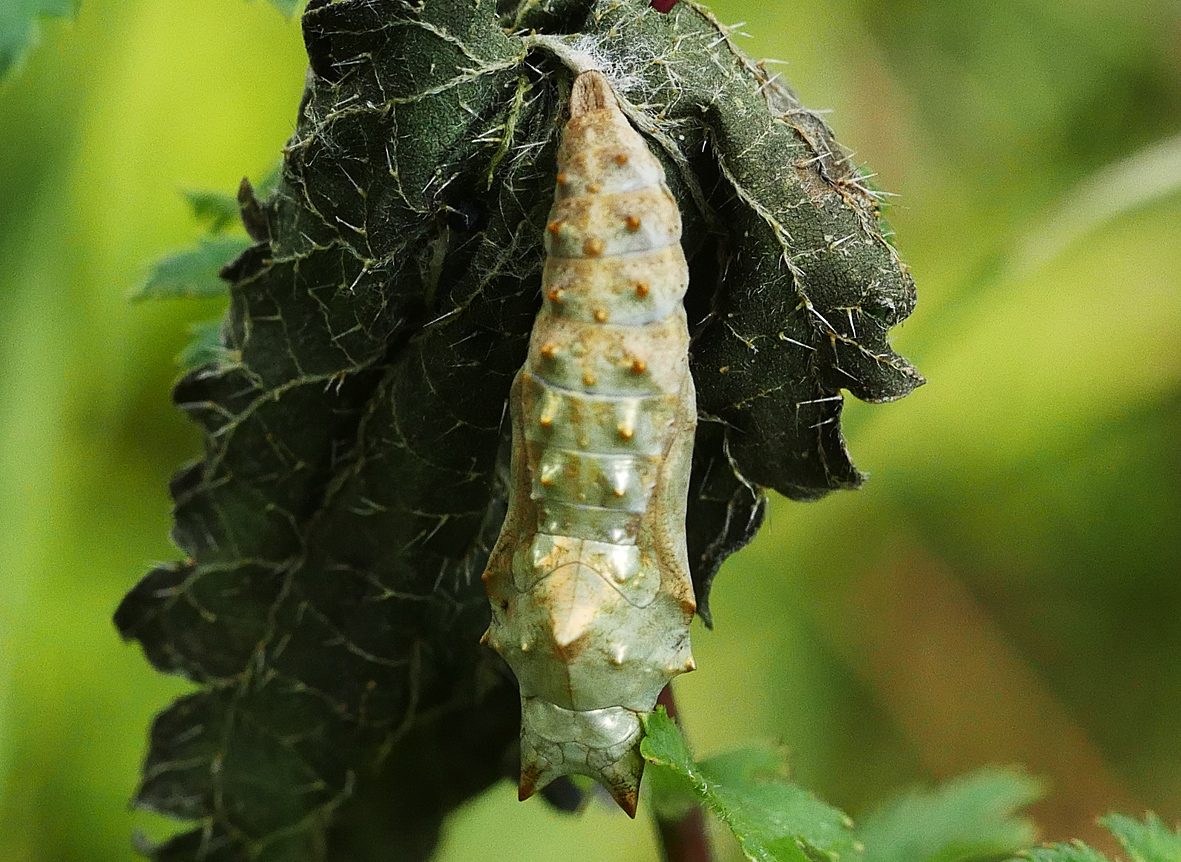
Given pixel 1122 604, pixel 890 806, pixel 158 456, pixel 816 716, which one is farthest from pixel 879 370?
pixel 1122 604

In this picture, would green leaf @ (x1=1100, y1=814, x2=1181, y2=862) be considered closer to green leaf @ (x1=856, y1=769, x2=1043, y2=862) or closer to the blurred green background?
green leaf @ (x1=856, y1=769, x2=1043, y2=862)

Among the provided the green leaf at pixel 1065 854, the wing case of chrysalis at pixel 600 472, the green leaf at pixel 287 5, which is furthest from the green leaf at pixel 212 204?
the green leaf at pixel 1065 854

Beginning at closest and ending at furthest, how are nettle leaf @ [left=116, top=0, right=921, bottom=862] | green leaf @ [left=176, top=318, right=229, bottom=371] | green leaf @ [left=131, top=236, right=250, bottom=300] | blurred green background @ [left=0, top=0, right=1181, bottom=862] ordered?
nettle leaf @ [left=116, top=0, right=921, bottom=862] < green leaf @ [left=176, top=318, right=229, bottom=371] < green leaf @ [left=131, top=236, right=250, bottom=300] < blurred green background @ [left=0, top=0, right=1181, bottom=862]

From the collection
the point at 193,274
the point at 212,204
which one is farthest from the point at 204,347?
the point at 212,204

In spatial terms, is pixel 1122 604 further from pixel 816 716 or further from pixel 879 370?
pixel 879 370

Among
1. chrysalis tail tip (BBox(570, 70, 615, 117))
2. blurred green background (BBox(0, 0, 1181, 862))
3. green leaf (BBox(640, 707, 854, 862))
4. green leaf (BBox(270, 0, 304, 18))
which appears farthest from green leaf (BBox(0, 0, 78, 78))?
blurred green background (BBox(0, 0, 1181, 862))

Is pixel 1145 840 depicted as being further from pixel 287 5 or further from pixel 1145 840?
pixel 287 5

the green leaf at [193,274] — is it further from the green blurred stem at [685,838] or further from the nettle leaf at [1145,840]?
the nettle leaf at [1145,840]
